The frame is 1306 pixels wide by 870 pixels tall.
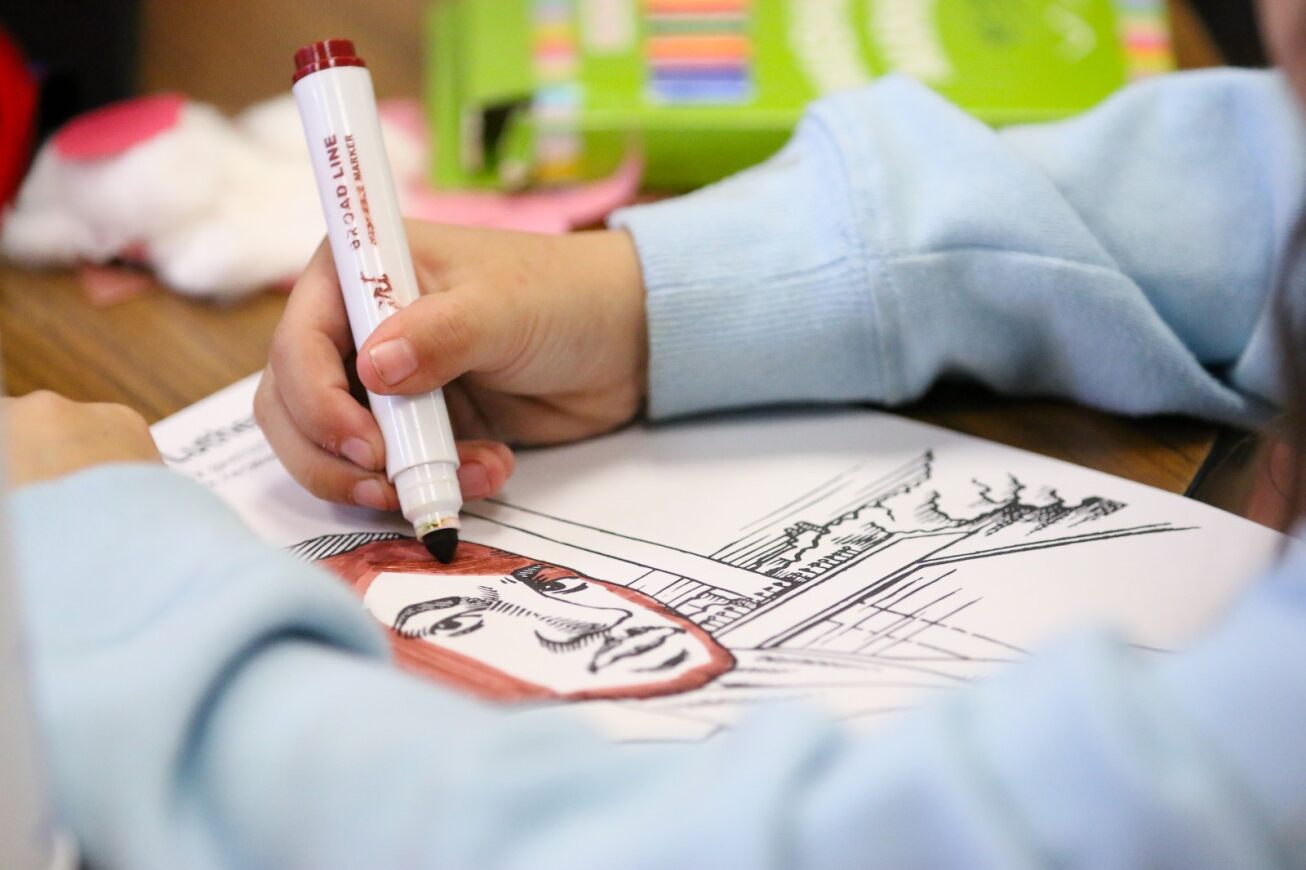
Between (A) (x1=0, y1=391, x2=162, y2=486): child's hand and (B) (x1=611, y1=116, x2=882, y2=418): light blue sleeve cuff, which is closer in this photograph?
(A) (x1=0, y1=391, x2=162, y2=486): child's hand

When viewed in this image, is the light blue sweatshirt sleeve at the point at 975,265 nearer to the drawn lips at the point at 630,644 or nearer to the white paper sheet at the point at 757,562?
the white paper sheet at the point at 757,562

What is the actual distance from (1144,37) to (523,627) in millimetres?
521

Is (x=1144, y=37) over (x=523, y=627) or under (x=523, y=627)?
over

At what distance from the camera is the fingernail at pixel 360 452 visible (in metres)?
0.44

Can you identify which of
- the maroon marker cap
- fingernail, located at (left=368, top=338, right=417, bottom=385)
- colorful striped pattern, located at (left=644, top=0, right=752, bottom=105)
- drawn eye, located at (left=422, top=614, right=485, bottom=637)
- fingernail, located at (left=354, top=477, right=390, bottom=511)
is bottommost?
drawn eye, located at (left=422, top=614, right=485, bottom=637)

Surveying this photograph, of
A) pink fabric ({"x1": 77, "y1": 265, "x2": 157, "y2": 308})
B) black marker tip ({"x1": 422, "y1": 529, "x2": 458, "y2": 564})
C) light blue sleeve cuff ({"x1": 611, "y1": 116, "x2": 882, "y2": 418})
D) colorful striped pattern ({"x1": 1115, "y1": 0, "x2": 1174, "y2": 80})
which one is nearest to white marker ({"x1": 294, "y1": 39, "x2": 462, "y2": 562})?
black marker tip ({"x1": 422, "y1": 529, "x2": 458, "y2": 564})

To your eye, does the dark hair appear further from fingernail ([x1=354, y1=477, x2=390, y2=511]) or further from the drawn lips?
fingernail ([x1=354, y1=477, x2=390, y2=511])

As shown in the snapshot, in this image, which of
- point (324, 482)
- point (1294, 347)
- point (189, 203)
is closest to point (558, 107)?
point (189, 203)

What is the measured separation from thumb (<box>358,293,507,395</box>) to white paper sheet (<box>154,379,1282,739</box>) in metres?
0.06

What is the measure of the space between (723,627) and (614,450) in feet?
0.43

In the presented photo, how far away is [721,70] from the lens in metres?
0.68

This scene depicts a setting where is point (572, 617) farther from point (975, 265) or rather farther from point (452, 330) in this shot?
point (975, 265)

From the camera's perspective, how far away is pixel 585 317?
49cm

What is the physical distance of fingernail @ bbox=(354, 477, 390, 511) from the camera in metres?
0.45
